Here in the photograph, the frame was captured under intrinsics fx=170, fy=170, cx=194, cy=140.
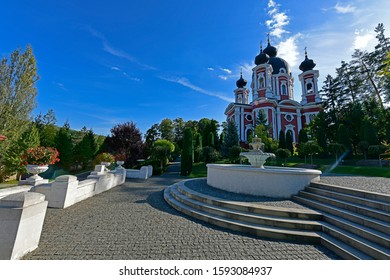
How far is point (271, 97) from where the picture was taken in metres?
35.5

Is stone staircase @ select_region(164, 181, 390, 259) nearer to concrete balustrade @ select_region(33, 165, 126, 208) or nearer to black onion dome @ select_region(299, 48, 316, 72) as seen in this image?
concrete balustrade @ select_region(33, 165, 126, 208)

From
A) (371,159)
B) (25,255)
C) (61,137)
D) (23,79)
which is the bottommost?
(25,255)

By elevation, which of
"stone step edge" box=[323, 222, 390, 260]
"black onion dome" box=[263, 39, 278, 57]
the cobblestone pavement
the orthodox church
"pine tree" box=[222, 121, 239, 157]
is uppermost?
"black onion dome" box=[263, 39, 278, 57]

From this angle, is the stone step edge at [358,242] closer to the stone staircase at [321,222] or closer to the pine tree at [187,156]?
the stone staircase at [321,222]

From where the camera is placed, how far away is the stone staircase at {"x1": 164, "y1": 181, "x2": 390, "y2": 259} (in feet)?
9.25

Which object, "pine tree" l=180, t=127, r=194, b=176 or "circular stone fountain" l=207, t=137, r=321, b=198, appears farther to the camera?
"pine tree" l=180, t=127, r=194, b=176

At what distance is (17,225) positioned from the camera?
255cm

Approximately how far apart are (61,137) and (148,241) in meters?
20.3

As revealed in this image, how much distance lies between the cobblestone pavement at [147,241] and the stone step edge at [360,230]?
0.72 meters

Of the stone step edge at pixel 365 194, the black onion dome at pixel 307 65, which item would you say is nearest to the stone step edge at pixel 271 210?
the stone step edge at pixel 365 194

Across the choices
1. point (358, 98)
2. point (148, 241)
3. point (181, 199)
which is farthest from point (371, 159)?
point (148, 241)

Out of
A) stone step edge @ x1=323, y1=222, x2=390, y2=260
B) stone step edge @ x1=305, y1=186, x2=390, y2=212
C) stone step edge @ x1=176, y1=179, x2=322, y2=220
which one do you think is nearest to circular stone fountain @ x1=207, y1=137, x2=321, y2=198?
stone step edge @ x1=305, y1=186, x2=390, y2=212

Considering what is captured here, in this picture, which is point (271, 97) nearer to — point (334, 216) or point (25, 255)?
point (334, 216)

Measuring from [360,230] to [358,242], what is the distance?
325 mm
